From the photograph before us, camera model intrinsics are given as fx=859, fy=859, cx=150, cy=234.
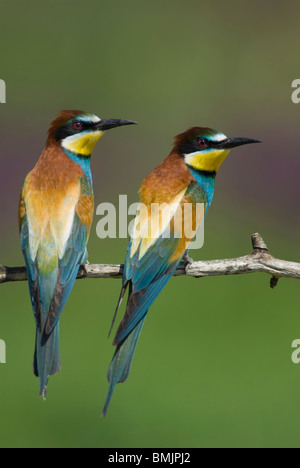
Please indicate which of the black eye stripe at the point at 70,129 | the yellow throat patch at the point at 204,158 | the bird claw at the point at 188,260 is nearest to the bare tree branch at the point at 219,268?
the bird claw at the point at 188,260

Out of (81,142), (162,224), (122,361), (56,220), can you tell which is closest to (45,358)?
(122,361)

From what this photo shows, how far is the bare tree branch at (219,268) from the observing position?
2.38 m

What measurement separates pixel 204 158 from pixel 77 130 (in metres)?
0.38

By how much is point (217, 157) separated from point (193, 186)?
0.12m

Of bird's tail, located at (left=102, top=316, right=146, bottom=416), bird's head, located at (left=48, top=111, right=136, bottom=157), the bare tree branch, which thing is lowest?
bird's tail, located at (left=102, top=316, right=146, bottom=416)

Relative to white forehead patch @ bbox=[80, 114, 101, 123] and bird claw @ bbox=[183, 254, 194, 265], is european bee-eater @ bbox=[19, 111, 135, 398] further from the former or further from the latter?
bird claw @ bbox=[183, 254, 194, 265]

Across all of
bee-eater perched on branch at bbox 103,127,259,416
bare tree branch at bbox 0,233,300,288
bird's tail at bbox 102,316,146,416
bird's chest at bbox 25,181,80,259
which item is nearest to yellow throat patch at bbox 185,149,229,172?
bee-eater perched on branch at bbox 103,127,259,416

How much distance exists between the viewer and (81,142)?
243cm

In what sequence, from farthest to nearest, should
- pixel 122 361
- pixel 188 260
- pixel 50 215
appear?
pixel 188 260 → pixel 50 215 → pixel 122 361

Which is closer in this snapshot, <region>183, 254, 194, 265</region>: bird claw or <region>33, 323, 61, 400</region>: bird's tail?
<region>33, 323, 61, 400</region>: bird's tail

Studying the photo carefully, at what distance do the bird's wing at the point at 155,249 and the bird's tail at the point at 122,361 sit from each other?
0.14 ft

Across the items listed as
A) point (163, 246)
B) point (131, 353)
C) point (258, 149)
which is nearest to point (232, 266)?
point (163, 246)

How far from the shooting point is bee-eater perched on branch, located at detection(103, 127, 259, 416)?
228 centimetres

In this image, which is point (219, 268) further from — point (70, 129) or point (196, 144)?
point (70, 129)
